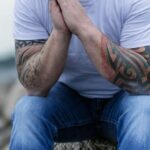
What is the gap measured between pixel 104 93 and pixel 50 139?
1.32ft

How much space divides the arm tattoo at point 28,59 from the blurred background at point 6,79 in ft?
4.61

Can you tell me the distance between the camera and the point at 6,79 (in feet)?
15.2

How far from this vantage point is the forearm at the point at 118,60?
276 centimetres

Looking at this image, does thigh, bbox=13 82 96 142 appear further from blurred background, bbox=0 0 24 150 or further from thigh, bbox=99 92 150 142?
blurred background, bbox=0 0 24 150

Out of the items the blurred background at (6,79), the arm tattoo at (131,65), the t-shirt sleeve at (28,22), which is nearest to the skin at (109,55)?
the arm tattoo at (131,65)

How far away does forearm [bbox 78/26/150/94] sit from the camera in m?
2.76

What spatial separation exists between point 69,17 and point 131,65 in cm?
36

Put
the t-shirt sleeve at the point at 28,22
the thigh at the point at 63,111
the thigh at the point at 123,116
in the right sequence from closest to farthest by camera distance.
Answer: the thigh at the point at 123,116 → the thigh at the point at 63,111 → the t-shirt sleeve at the point at 28,22

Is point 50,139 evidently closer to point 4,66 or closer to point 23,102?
point 23,102

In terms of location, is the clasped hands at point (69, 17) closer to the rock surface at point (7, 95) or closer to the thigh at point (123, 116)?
the thigh at point (123, 116)

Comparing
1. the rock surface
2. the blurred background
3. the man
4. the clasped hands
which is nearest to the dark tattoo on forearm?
the man

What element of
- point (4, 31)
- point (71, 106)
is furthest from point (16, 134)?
point (4, 31)

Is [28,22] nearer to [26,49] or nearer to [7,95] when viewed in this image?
[26,49]

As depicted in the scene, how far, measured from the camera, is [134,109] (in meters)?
2.71
